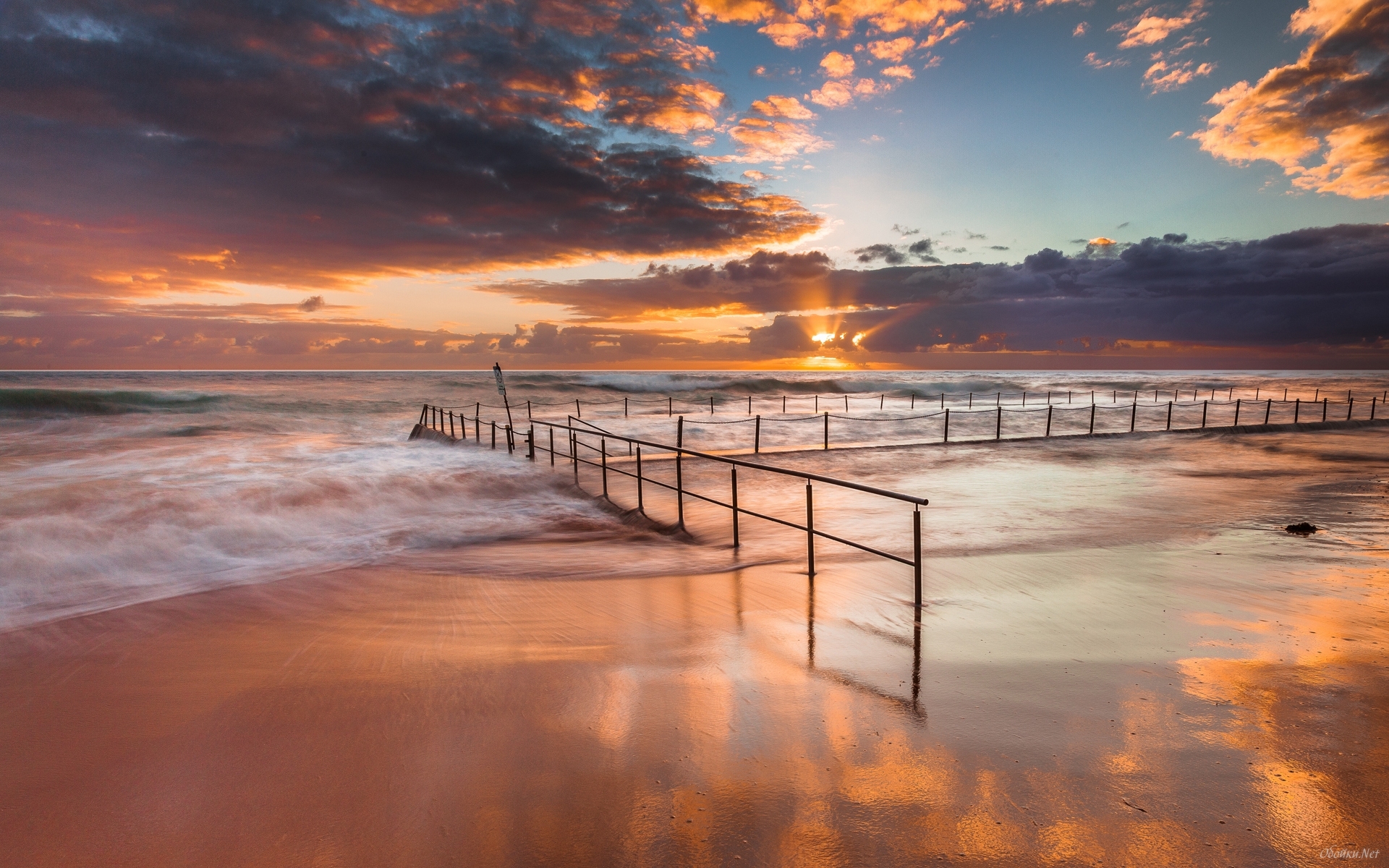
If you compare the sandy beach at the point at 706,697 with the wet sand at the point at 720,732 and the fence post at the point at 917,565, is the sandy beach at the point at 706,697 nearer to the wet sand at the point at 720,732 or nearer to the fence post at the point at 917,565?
the wet sand at the point at 720,732

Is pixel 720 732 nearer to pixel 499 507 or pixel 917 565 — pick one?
pixel 917 565

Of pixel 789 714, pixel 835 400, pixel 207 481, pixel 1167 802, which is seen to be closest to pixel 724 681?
pixel 789 714

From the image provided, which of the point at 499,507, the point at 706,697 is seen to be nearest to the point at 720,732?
the point at 706,697

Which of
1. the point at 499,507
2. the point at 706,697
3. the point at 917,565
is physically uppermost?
the point at 917,565

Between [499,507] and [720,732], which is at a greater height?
[720,732]

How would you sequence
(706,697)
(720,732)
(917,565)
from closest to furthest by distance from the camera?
1. (720,732)
2. (706,697)
3. (917,565)

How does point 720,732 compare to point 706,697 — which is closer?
point 720,732

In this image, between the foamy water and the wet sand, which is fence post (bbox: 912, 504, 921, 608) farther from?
the foamy water

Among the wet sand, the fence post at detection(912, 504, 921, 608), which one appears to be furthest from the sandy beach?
the fence post at detection(912, 504, 921, 608)

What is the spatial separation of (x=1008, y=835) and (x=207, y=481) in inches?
613

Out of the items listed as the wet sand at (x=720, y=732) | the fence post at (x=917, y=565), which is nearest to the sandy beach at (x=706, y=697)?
the wet sand at (x=720, y=732)

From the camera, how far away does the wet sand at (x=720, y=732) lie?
8.12 feet

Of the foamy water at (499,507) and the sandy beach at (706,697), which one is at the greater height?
the sandy beach at (706,697)

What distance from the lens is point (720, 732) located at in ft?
10.5
